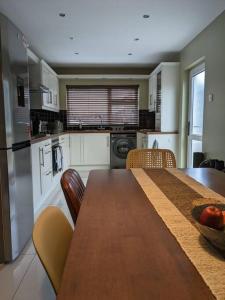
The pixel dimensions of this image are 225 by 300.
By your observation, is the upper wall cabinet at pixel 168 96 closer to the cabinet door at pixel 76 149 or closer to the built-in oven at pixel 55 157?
the cabinet door at pixel 76 149

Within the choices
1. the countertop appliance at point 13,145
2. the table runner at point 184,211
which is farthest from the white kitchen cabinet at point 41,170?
the table runner at point 184,211

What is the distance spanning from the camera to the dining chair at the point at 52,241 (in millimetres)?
654

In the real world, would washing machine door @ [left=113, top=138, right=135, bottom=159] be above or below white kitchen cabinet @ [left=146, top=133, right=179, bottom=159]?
below

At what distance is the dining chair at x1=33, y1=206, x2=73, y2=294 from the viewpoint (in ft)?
2.15

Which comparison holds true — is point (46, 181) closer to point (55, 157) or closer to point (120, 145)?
point (55, 157)

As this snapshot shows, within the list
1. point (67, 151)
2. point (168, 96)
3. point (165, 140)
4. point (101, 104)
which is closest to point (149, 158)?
point (165, 140)

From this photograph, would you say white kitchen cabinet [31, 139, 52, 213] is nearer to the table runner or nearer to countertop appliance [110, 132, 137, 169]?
the table runner

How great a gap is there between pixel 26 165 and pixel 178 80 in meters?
3.28

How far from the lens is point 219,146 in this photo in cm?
301

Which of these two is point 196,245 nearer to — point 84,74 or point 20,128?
point 20,128

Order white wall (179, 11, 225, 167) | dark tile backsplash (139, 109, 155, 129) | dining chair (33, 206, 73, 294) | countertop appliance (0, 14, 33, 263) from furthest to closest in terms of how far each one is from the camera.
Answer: dark tile backsplash (139, 109, 155, 129) → white wall (179, 11, 225, 167) → countertop appliance (0, 14, 33, 263) → dining chair (33, 206, 73, 294)

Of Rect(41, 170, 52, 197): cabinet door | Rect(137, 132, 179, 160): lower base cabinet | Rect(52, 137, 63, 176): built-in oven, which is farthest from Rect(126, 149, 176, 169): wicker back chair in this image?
Rect(137, 132, 179, 160): lower base cabinet

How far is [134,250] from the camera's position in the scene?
693 mm

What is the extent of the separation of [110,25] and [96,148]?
2731 millimetres
